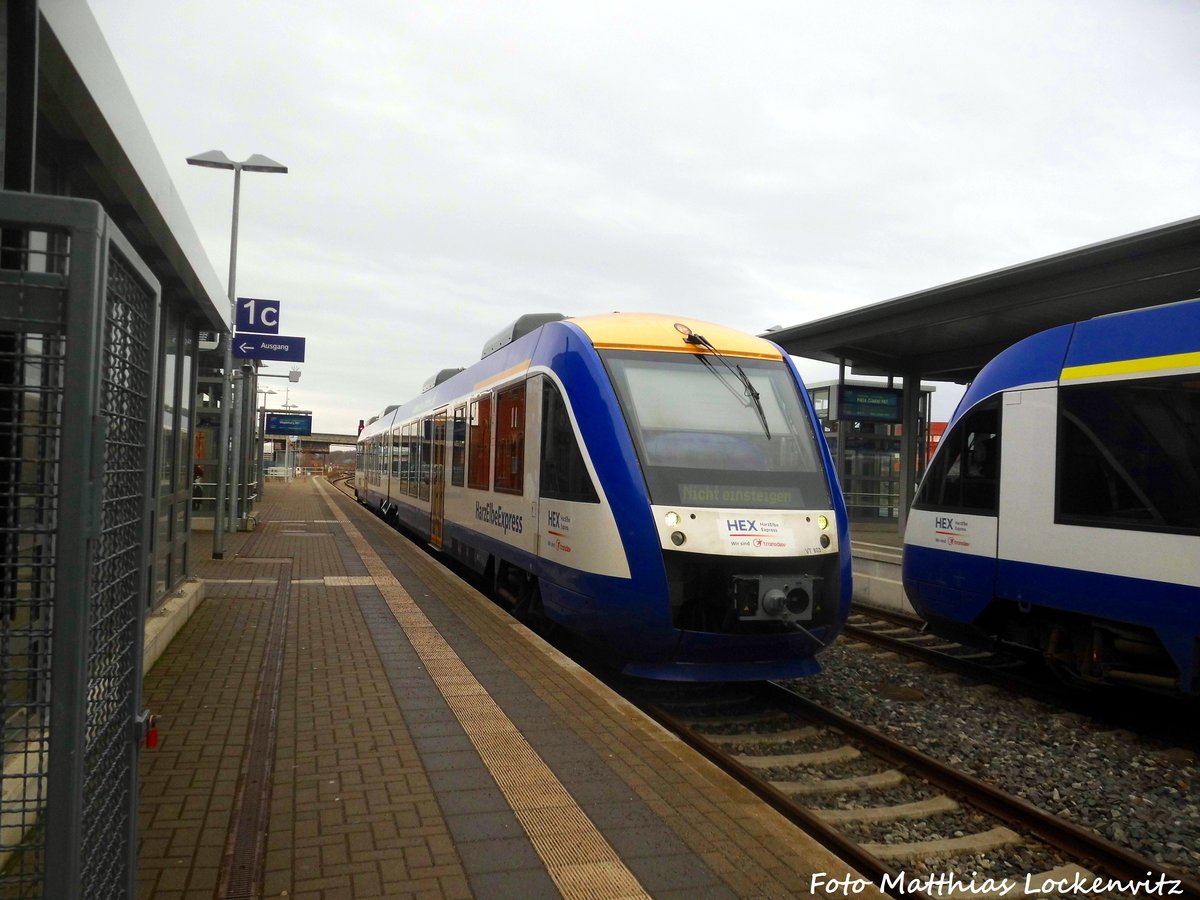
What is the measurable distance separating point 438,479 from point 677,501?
26.0ft

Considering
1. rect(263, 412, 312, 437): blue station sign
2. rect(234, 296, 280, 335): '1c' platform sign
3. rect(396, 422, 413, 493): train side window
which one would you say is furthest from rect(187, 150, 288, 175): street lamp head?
rect(263, 412, 312, 437): blue station sign

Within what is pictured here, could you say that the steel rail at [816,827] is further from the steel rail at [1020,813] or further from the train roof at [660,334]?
the train roof at [660,334]

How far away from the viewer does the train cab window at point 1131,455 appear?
6.23 m

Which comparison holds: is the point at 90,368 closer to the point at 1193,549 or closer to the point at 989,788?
the point at 989,788

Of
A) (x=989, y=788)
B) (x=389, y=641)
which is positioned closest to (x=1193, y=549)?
(x=989, y=788)

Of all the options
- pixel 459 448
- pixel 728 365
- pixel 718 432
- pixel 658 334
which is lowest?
pixel 459 448

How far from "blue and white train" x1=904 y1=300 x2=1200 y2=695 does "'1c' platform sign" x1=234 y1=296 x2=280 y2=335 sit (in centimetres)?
1111

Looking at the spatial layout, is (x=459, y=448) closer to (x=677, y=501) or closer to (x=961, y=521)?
(x=677, y=501)

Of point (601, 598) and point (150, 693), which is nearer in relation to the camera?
point (150, 693)

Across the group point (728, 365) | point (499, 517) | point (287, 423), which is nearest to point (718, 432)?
point (728, 365)

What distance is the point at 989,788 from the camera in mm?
5234

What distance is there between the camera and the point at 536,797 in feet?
14.4

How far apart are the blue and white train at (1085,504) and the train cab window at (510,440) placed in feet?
12.9

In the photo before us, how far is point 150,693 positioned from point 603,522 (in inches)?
126
